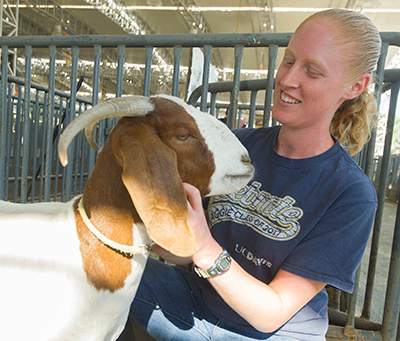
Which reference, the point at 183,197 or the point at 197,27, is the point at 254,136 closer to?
the point at 183,197

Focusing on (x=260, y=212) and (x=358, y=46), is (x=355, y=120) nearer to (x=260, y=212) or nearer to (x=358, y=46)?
(x=358, y=46)

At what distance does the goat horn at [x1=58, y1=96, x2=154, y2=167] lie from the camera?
989 mm

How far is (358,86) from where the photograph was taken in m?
1.40

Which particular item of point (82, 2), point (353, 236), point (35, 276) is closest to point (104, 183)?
point (35, 276)

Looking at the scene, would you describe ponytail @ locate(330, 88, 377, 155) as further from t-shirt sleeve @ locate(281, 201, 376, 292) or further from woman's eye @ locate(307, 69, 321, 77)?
t-shirt sleeve @ locate(281, 201, 376, 292)

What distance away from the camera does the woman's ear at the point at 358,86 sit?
4.50ft

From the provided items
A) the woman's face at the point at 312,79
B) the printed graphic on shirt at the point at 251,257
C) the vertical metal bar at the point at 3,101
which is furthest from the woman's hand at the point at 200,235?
the vertical metal bar at the point at 3,101

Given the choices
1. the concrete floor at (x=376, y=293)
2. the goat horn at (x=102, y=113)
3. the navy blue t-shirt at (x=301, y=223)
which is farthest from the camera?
the concrete floor at (x=376, y=293)

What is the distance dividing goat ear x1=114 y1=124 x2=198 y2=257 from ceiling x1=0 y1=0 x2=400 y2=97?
12.7 metres

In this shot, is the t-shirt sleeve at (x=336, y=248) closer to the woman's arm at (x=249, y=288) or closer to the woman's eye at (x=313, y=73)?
the woman's arm at (x=249, y=288)

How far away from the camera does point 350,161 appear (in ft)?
4.68

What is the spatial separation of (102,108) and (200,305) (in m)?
1.06

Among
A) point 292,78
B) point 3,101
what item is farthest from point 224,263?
point 3,101

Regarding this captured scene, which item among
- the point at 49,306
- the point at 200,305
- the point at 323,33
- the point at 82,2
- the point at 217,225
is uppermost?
the point at 82,2
